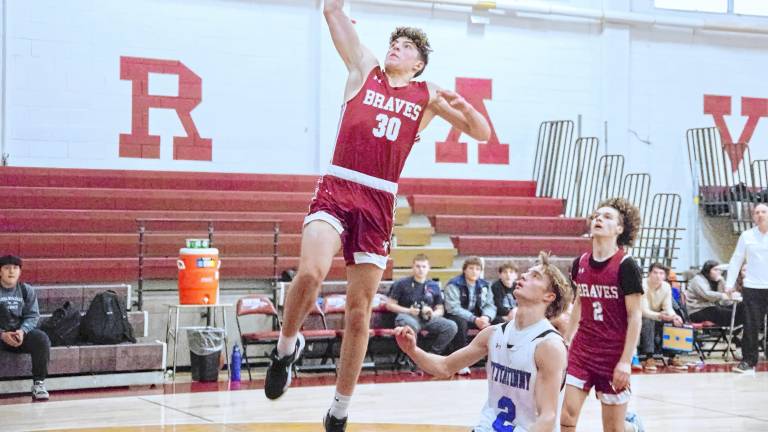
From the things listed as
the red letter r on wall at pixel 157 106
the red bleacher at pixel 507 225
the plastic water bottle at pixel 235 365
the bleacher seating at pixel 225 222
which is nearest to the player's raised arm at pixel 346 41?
the plastic water bottle at pixel 235 365

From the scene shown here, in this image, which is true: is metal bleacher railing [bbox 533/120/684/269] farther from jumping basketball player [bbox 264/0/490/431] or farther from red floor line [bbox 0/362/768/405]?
jumping basketball player [bbox 264/0/490/431]

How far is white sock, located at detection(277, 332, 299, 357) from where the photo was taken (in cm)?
452

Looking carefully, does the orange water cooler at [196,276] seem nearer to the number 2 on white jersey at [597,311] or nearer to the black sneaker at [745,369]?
the number 2 on white jersey at [597,311]

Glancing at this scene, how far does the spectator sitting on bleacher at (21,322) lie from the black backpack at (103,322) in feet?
1.56

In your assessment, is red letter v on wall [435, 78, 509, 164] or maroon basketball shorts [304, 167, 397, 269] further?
red letter v on wall [435, 78, 509, 164]

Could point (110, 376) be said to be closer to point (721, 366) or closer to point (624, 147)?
point (721, 366)

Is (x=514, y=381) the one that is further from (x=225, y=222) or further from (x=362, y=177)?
(x=225, y=222)

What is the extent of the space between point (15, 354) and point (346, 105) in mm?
4957

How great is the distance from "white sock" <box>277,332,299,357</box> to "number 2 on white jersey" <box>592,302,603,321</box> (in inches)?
67.1

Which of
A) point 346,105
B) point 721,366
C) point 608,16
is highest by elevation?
point 608,16

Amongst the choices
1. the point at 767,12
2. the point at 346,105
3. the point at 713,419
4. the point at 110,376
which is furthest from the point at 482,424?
the point at 767,12

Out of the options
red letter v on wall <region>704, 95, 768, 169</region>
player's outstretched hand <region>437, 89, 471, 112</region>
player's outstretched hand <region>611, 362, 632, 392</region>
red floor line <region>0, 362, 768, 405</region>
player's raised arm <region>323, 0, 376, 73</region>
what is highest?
red letter v on wall <region>704, 95, 768, 169</region>

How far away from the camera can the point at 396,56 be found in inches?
186

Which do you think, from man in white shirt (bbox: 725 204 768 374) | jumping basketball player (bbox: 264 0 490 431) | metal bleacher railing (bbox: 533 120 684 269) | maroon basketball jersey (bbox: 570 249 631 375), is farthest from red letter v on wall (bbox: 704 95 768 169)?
jumping basketball player (bbox: 264 0 490 431)
